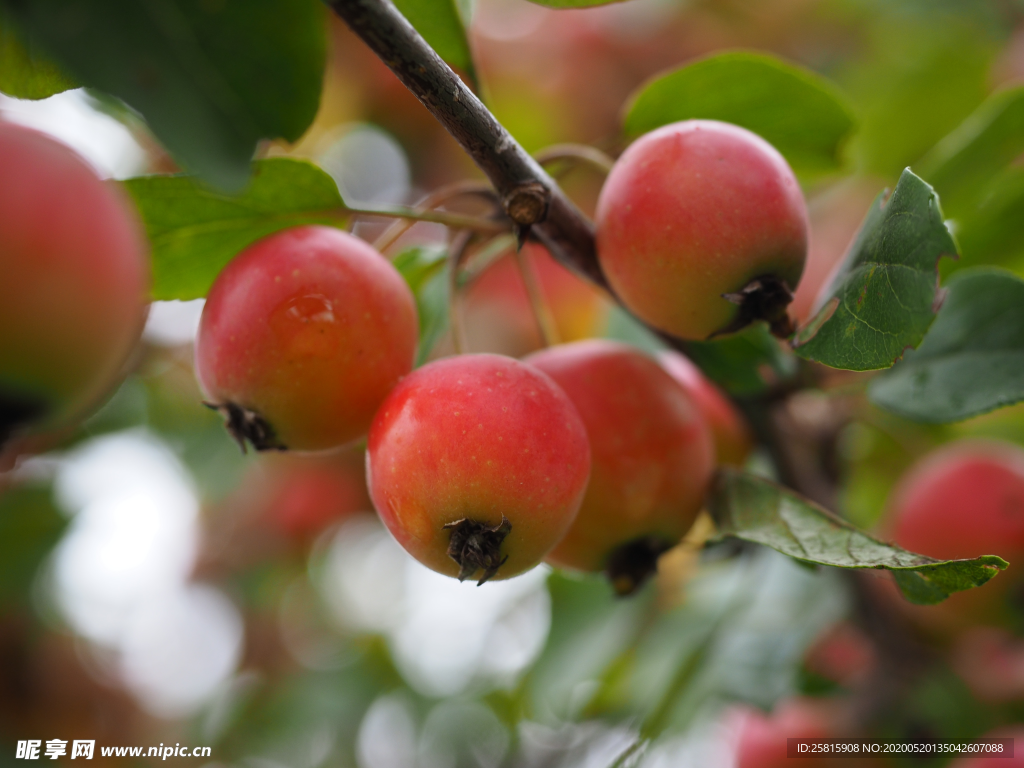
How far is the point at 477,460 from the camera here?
2.21 ft

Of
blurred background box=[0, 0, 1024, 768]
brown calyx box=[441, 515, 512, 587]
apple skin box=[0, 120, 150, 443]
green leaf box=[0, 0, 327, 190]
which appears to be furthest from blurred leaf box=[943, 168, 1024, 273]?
apple skin box=[0, 120, 150, 443]

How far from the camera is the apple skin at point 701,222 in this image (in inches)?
28.5

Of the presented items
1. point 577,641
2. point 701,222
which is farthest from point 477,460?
point 577,641

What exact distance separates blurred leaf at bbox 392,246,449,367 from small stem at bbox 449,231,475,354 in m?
0.08

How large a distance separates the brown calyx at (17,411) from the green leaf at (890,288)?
65cm

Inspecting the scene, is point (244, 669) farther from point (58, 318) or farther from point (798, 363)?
point (58, 318)

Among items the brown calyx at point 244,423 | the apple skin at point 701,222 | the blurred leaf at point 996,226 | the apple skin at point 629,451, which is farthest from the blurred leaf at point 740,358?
the brown calyx at point 244,423

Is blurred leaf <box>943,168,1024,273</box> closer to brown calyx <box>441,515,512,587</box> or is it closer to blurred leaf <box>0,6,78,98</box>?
brown calyx <box>441,515,512,587</box>

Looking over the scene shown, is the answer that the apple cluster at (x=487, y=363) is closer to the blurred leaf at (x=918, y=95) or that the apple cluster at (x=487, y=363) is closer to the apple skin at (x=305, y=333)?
the apple skin at (x=305, y=333)

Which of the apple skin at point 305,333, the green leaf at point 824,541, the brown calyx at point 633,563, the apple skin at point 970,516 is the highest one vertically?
the apple skin at point 305,333

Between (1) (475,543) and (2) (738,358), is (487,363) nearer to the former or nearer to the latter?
(1) (475,543)

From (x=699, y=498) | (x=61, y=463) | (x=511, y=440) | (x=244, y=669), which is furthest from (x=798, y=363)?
(x=244, y=669)

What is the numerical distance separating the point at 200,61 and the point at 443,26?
0.39 metres

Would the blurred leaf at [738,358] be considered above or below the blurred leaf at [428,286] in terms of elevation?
below
